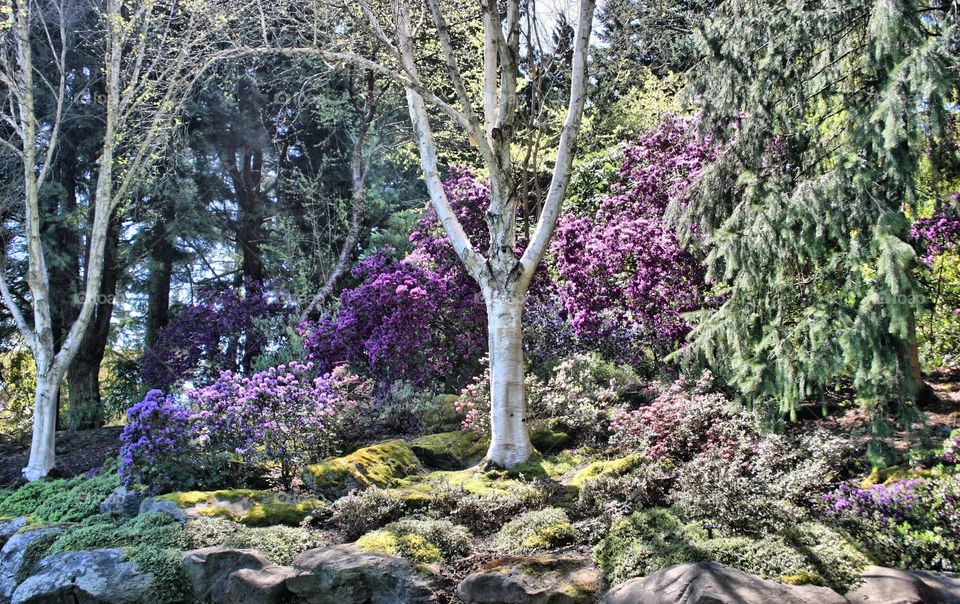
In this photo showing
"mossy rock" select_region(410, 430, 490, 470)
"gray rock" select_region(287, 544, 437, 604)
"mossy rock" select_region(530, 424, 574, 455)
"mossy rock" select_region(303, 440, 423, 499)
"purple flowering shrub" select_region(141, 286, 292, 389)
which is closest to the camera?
"gray rock" select_region(287, 544, 437, 604)

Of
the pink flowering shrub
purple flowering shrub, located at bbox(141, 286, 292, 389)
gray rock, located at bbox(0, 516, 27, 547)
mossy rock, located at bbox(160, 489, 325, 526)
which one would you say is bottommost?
gray rock, located at bbox(0, 516, 27, 547)

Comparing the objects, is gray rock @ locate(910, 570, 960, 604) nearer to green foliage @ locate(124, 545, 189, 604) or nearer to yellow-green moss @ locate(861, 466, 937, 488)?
yellow-green moss @ locate(861, 466, 937, 488)

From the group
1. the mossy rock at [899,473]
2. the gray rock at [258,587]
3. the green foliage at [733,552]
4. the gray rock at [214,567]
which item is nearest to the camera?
the green foliage at [733,552]

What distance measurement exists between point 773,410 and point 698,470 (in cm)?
114

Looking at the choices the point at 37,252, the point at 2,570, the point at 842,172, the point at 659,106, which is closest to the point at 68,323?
the point at 37,252

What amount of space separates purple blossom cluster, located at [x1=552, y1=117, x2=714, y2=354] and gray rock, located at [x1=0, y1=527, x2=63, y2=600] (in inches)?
214

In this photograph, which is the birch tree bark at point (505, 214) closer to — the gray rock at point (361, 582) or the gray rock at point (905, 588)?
the gray rock at point (361, 582)

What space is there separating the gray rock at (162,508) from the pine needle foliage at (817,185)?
428 centimetres

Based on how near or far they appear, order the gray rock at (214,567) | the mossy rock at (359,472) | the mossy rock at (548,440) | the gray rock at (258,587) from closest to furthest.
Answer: the gray rock at (258,587) < the gray rock at (214,567) < the mossy rock at (359,472) < the mossy rock at (548,440)

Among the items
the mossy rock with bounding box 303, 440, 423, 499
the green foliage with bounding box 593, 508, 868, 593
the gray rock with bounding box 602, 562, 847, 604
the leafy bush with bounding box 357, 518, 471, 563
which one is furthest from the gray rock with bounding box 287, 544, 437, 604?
the mossy rock with bounding box 303, 440, 423, 499

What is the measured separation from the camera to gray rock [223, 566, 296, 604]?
14.5 ft

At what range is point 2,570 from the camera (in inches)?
213

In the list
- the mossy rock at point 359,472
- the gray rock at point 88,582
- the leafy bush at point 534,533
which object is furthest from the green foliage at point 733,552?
the gray rock at point 88,582

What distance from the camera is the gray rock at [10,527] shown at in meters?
6.23
